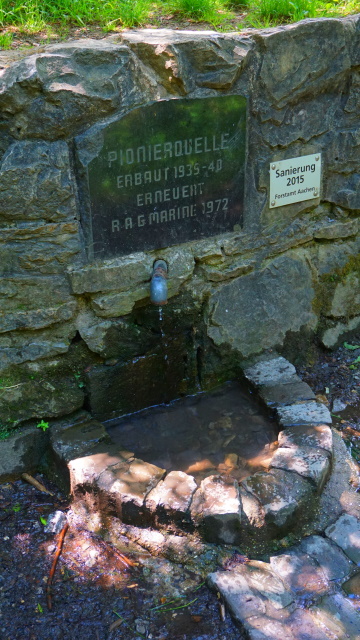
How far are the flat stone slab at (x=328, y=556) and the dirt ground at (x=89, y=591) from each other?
447 mm

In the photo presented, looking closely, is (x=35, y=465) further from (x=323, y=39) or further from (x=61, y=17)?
(x=323, y=39)

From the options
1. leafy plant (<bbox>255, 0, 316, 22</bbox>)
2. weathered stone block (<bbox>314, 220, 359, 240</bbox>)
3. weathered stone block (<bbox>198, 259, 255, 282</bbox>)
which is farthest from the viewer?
weathered stone block (<bbox>314, 220, 359, 240</bbox>)

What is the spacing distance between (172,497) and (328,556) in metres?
0.67

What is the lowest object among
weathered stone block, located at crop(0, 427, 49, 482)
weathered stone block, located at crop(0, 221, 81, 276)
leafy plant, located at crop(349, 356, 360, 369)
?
leafy plant, located at crop(349, 356, 360, 369)

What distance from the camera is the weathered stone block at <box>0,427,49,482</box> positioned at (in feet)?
10.0

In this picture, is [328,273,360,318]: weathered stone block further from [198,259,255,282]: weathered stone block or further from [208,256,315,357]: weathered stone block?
[198,259,255,282]: weathered stone block

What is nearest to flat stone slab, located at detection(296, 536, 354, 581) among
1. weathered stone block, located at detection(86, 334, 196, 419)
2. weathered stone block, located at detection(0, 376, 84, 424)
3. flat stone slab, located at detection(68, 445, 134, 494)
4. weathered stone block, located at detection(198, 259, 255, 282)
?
flat stone slab, located at detection(68, 445, 134, 494)

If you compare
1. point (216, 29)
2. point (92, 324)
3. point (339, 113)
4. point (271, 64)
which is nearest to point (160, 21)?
point (216, 29)

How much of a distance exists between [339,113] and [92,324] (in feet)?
5.72

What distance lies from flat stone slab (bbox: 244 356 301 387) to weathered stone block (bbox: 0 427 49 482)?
1120mm

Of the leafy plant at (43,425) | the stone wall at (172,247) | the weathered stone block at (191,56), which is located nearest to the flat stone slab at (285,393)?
the stone wall at (172,247)

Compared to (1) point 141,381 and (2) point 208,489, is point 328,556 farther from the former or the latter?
(1) point 141,381

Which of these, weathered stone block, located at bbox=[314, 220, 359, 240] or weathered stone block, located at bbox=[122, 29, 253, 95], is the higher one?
weathered stone block, located at bbox=[122, 29, 253, 95]

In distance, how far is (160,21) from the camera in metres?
3.48
